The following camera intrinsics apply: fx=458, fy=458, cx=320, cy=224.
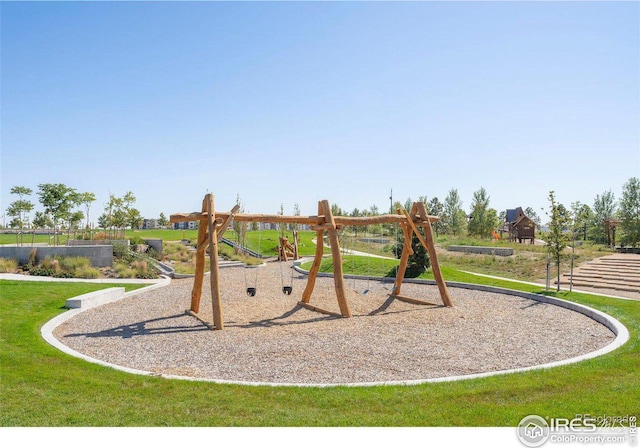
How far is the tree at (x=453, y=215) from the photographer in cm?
5681

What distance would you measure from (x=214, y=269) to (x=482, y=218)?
142ft

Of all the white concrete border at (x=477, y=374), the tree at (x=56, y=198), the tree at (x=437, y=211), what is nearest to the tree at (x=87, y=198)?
the tree at (x=56, y=198)

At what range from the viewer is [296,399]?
6012mm

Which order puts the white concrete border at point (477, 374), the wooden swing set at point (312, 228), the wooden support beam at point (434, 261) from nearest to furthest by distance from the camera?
the white concrete border at point (477, 374) < the wooden swing set at point (312, 228) < the wooden support beam at point (434, 261)

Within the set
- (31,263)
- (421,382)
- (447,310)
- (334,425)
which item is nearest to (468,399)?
(421,382)

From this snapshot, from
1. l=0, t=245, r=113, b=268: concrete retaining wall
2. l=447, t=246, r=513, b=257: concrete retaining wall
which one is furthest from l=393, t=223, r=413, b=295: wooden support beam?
l=447, t=246, r=513, b=257: concrete retaining wall

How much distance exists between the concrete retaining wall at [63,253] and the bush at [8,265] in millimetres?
567

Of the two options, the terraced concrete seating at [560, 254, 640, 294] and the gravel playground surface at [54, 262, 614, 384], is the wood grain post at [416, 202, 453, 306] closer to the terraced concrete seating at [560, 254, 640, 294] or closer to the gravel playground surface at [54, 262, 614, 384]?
the gravel playground surface at [54, 262, 614, 384]

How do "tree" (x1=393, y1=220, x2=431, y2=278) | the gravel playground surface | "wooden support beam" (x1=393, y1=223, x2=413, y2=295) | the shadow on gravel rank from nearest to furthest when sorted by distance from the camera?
the gravel playground surface
the shadow on gravel
"wooden support beam" (x1=393, y1=223, x2=413, y2=295)
"tree" (x1=393, y1=220, x2=431, y2=278)

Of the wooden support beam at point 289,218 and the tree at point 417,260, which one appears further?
the tree at point 417,260

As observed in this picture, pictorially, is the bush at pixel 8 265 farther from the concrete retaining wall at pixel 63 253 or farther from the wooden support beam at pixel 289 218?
the wooden support beam at pixel 289 218

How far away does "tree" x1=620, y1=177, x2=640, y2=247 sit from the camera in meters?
34.6

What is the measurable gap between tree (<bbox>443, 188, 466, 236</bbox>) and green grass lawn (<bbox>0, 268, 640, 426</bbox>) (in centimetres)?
5048

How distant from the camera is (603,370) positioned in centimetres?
713
